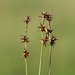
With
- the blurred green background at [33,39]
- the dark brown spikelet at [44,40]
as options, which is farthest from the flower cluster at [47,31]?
the blurred green background at [33,39]

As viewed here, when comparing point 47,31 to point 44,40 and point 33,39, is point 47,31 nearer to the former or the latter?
point 44,40

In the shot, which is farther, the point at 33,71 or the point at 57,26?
the point at 57,26

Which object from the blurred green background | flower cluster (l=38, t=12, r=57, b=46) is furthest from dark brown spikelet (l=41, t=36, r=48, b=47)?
the blurred green background

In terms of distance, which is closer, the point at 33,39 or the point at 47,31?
the point at 47,31

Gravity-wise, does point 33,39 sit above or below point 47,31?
above

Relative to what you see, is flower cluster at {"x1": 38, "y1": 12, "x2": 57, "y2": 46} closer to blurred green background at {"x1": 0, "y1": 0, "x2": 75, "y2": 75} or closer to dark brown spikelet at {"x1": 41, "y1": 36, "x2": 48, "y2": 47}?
dark brown spikelet at {"x1": 41, "y1": 36, "x2": 48, "y2": 47}

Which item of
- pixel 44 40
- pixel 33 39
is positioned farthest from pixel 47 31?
pixel 33 39
